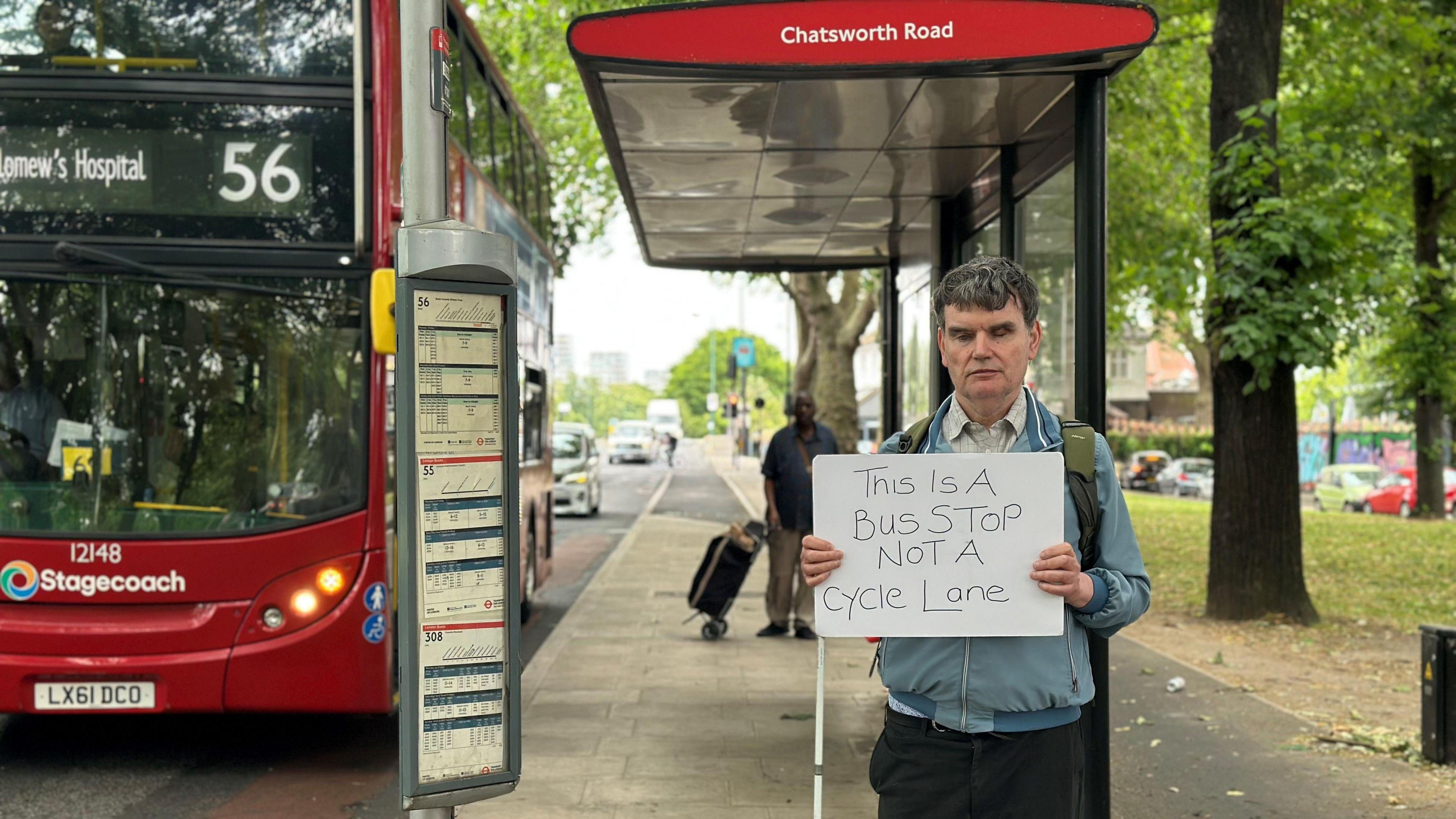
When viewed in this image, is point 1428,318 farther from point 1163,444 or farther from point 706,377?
point 706,377

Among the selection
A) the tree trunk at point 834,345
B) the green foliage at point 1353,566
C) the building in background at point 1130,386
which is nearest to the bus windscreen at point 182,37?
the green foliage at point 1353,566

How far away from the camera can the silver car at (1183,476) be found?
5109cm

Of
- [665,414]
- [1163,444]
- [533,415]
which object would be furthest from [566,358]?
[533,415]

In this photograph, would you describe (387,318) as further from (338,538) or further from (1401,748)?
(1401,748)

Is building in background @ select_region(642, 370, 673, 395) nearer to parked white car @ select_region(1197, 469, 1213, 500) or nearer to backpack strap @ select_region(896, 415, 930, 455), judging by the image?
parked white car @ select_region(1197, 469, 1213, 500)

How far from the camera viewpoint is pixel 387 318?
5.93 meters

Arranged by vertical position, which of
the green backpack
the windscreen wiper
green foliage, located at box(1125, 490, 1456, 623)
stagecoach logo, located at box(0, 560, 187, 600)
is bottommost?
green foliage, located at box(1125, 490, 1456, 623)

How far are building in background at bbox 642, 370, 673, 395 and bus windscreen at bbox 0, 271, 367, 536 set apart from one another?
155 meters

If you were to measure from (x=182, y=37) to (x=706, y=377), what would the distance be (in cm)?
13847

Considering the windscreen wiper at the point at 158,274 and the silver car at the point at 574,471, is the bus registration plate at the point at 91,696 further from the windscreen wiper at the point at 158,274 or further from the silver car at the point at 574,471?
the silver car at the point at 574,471

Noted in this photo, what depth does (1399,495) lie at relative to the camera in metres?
37.2

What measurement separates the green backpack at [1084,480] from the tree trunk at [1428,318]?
1210 centimetres

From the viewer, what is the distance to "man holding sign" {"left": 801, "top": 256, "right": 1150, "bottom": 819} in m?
2.94

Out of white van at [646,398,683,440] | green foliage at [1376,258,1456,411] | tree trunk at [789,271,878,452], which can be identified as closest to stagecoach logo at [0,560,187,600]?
green foliage at [1376,258,1456,411]
